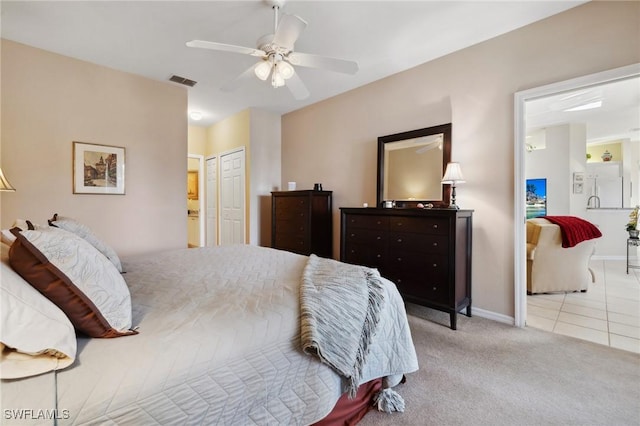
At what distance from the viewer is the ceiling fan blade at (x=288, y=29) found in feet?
5.41

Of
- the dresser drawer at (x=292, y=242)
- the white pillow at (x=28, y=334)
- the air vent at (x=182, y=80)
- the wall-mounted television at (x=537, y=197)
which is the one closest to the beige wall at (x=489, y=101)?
the dresser drawer at (x=292, y=242)

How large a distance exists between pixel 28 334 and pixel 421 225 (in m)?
2.57

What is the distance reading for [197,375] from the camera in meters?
0.89

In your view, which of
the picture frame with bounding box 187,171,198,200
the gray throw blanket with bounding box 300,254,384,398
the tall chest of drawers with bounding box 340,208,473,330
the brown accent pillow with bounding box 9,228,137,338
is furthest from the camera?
the picture frame with bounding box 187,171,198,200

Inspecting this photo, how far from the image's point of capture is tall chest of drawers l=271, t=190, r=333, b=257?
12.9 ft

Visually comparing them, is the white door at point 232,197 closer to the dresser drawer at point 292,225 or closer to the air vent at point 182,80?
the dresser drawer at point 292,225

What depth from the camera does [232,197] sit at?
5.10m

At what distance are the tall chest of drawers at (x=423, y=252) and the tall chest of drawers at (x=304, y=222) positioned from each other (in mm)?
954

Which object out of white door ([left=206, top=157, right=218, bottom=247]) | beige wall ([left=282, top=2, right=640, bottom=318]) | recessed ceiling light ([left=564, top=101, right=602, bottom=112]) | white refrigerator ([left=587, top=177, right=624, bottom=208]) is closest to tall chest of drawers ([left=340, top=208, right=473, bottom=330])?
beige wall ([left=282, top=2, right=640, bottom=318])

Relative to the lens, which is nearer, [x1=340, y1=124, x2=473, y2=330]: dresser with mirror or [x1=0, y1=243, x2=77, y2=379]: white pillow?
[x1=0, y1=243, x2=77, y2=379]: white pillow

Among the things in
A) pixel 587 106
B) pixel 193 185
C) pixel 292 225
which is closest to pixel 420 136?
pixel 292 225

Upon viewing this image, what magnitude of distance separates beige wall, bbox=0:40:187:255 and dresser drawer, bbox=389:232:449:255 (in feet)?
9.30

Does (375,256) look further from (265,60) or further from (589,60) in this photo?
(589,60)

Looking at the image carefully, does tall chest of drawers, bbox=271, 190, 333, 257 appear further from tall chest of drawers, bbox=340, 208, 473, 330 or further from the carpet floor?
the carpet floor
